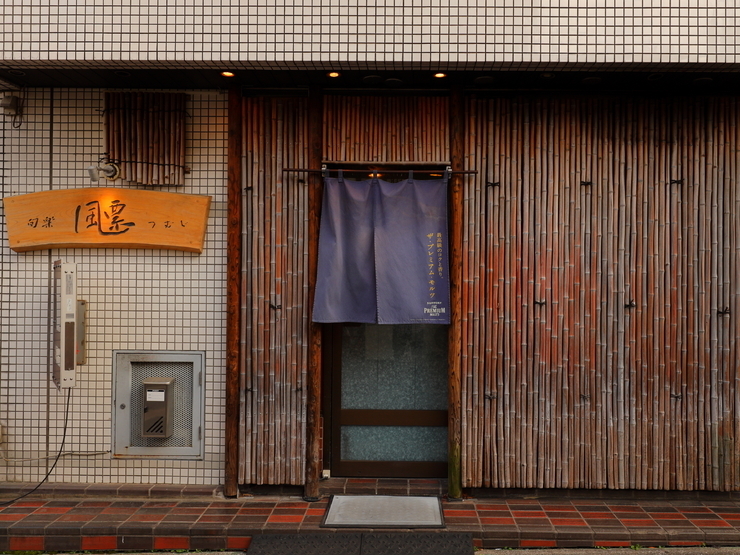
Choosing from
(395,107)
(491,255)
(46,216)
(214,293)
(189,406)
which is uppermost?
(395,107)

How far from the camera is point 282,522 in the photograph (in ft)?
19.4

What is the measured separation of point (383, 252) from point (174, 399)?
116 inches

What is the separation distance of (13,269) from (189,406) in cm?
256

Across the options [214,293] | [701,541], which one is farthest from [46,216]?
[701,541]

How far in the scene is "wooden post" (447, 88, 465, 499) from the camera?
21.1 feet

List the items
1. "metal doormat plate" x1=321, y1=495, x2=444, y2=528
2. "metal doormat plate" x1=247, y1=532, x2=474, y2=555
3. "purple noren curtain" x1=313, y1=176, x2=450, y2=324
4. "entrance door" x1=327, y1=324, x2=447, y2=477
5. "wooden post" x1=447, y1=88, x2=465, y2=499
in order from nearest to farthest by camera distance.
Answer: "metal doormat plate" x1=247, y1=532, x2=474, y2=555, "metal doormat plate" x1=321, y1=495, x2=444, y2=528, "purple noren curtain" x1=313, y1=176, x2=450, y2=324, "wooden post" x1=447, y1=88, x2=465, y2=499, "entrance door" x1=327, y1=324, x2=447, y2=477

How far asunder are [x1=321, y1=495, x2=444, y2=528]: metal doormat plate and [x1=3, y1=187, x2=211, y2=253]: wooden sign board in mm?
3252

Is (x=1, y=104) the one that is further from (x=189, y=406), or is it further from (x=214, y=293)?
(x=189, y=406)

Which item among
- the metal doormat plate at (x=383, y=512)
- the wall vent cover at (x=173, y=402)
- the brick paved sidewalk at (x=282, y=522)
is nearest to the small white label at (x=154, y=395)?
the wall vent cover at (x=173, y=402)

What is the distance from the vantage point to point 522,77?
6.21 meters

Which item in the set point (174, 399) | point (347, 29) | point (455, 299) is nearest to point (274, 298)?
point (174, 399)

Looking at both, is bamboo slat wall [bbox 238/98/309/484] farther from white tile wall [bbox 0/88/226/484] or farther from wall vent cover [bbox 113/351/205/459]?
wall vent cover [bbox 113/351/205/459]

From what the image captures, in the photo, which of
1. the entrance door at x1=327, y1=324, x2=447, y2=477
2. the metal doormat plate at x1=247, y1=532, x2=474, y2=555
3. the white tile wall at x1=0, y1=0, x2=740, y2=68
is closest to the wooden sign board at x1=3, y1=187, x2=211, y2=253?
the white tile wall at x1=0, y1=0, x2=740, y2=68

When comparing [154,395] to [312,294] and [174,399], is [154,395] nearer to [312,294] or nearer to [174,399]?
[174,399]
